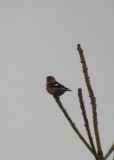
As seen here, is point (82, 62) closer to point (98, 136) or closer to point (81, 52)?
point (81, 52)

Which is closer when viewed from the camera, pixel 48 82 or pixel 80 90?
pixel 80 90

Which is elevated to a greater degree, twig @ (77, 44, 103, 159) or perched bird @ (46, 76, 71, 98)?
perched bird @ (46, 76, 71, 98)

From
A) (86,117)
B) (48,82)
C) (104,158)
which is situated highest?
(48,82)

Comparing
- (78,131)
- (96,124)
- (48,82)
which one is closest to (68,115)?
(78,131)

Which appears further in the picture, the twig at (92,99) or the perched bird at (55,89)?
the perched bird at (55,89)

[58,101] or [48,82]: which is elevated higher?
[48,82]

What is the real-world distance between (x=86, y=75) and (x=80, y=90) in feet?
0.54

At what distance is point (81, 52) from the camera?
98.3 inches

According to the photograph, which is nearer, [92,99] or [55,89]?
[92,99]

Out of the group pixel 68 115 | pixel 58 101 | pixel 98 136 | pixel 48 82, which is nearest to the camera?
pixel 98 136

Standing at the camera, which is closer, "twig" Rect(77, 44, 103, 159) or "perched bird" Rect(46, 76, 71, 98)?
"twig" Rect(77, 44, 103, 159)

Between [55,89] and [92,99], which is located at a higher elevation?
[55,89]

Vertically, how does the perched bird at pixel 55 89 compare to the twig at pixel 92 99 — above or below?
above

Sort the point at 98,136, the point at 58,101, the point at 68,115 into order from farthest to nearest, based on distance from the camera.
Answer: the point at 58,101 < the point at 68,115 < the point at 98,136
